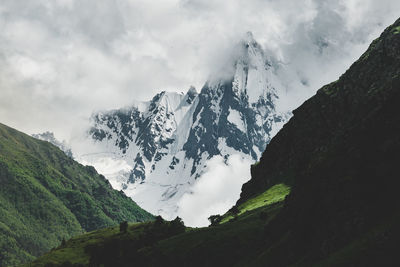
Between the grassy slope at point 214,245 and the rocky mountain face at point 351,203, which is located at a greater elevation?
the grassy slope at point 214,245

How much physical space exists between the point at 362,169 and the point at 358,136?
11059 millimetres

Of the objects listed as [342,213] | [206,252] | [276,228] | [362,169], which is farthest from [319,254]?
[206,252]

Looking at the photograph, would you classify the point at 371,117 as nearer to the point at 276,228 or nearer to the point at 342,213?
the point at 342,213

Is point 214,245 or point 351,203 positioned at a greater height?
point 214,245

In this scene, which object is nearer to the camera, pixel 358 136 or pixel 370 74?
pixel 358 136

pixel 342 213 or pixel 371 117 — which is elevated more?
pixel 371 117

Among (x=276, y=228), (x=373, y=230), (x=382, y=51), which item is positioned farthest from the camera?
(x=382, y=51)

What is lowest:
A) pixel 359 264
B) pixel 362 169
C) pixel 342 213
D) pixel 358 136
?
pixel 359 264

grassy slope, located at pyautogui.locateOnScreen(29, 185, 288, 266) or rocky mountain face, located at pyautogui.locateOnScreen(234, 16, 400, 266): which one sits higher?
grassy slope, located at pyautogui.locateOnScreen(29, 185, 288, 266)

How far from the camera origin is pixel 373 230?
75.0m

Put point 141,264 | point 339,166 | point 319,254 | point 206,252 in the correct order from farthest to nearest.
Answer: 1. point 141,264
2. point 206,252
3. point 339,166
4. point 319,254

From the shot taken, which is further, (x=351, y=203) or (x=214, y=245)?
(x=214, y=245)

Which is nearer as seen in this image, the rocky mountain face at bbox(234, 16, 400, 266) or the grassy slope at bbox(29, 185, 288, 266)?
the rocky mountain face at bbox(234, 16, 400, 266)

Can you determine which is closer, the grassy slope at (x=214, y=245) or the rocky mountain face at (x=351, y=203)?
the rocky mountain face at (x=351, y=203)
